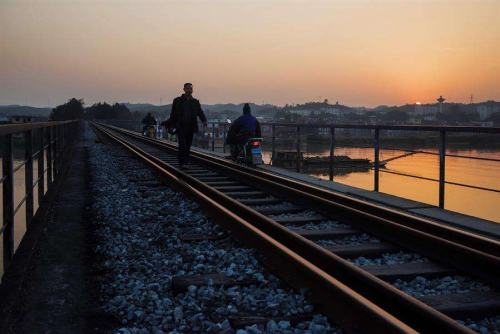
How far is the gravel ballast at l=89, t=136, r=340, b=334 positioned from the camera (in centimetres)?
327

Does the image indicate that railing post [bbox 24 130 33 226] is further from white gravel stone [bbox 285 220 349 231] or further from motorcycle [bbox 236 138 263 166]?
motorcycle [bbox 236 138 263 166]

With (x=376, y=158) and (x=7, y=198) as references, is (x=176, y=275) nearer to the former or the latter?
(x=7, y=198)

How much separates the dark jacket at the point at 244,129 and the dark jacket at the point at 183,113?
1076 mm

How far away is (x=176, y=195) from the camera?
27.8ft

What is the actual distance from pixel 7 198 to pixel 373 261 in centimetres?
343

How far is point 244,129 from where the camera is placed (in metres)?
12.9

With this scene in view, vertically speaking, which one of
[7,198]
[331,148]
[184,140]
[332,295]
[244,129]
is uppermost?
[244,129]

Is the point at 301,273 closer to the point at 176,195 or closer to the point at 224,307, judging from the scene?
the point at 224,307

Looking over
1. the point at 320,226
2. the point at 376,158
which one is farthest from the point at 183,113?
the point at 320,226

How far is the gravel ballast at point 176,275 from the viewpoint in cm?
327

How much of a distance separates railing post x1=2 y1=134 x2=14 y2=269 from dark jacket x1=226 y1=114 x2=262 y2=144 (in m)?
8.31

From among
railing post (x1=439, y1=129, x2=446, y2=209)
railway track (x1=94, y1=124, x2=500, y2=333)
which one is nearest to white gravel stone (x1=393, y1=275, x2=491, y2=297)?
railway track (x1=94, y1=124, x2=500, y2=333)

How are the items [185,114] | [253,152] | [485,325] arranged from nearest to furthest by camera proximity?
[485,325]
[185,114]
[253,152]

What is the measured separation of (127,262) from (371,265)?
2233 millimetres
